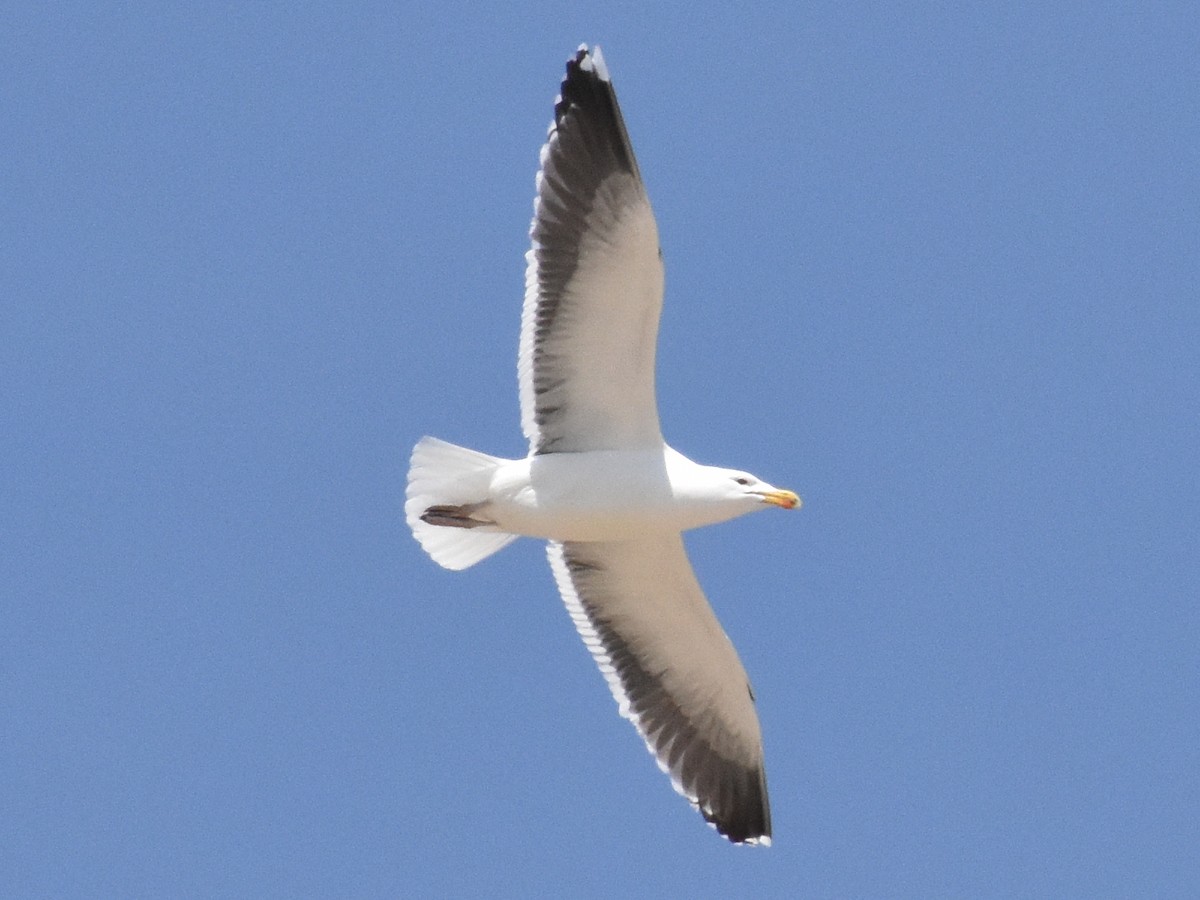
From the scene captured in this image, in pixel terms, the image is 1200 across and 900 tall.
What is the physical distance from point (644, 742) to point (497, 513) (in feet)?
5.69

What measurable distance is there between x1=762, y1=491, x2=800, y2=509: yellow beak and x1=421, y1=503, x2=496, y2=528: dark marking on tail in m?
1.36

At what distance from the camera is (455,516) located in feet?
35.2

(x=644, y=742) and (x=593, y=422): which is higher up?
(x=593, y=422)

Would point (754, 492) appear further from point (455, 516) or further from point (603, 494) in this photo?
point (455, 516)

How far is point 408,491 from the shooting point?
10766mm

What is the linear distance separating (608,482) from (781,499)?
33.1 inches

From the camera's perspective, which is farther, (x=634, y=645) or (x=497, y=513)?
(x=634, y=645)

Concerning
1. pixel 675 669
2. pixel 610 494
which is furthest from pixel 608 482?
pixel 675 669

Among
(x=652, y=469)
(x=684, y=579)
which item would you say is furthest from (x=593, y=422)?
(x=684, y=579)

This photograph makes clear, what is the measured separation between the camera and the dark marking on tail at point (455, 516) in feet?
35.1

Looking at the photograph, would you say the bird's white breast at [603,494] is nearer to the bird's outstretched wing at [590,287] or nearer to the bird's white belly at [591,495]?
the bird's white belly at [591,495]

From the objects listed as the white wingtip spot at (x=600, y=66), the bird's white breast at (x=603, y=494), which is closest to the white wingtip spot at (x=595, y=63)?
the white wingtip spot at (x=600, y=66)

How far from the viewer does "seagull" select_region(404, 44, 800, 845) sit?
33.8 feet

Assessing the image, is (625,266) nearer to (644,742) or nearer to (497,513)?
(497,513)
